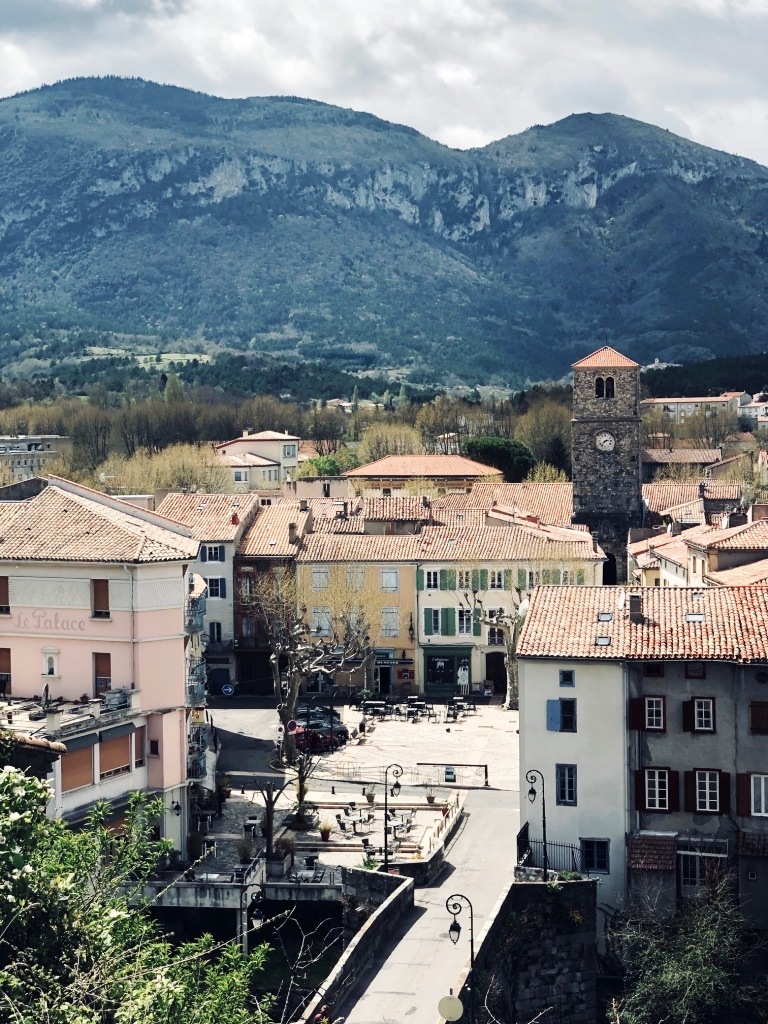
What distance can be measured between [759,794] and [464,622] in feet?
115

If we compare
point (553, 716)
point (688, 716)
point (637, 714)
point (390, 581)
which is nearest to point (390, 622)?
point (390, 581)

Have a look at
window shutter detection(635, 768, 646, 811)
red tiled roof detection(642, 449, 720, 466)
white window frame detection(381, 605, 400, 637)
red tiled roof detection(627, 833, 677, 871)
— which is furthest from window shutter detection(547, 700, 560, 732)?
red tiled roof detection(642, 449, 720, 466)

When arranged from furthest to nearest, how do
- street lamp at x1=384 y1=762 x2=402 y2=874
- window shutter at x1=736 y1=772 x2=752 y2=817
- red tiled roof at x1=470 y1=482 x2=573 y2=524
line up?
1. red tiled roof at x1=470 y1=482 x2=573 y2=524
2. street lamp at x1=384 y1=762 x2=402 y2=874
3. window shutter at x1=736 y1=772 x2=752 y2=817

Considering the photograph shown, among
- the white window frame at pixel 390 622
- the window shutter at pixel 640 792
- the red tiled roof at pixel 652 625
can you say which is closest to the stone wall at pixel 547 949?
the window shutter at pixel 640 792

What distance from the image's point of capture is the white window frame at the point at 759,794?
138 feet

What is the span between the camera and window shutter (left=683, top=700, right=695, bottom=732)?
42719 mm

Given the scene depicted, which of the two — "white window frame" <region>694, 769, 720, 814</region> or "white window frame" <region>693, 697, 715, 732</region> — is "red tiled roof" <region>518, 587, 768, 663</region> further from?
"white window frame" <region>694, 769, 720, 814</region>

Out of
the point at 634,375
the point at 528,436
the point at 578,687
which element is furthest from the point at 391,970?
the point at 528,436

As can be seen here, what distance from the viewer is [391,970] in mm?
36062

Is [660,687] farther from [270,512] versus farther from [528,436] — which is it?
[528,436]

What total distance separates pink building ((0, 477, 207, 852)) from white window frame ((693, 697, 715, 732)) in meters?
13.1

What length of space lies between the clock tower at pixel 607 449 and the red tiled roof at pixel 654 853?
214 ft

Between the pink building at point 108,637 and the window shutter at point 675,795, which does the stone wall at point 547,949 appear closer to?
the window shutter at point 675,795

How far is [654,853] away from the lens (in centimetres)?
4172
